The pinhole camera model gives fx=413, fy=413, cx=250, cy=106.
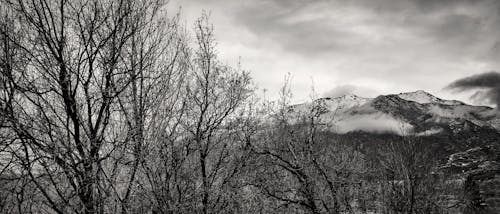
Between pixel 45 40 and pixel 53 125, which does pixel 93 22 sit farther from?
pixel 53 125

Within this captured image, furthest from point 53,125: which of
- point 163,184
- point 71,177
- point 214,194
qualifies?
point 214,194

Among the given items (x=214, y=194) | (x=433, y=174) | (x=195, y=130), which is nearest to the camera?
(x=214, y=194)

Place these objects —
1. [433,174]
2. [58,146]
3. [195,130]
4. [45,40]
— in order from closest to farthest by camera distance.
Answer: [58,146] → [45,40] → [195,130] → [433,174]

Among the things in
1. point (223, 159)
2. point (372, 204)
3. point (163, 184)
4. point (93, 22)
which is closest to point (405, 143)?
point (372, 204)

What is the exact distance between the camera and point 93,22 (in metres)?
9.16

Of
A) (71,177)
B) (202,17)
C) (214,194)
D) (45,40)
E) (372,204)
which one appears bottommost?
(372,204)

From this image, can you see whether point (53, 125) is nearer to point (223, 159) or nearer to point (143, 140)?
point (143, 140)

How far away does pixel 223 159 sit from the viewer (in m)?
12.7

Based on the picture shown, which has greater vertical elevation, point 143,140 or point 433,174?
point 143,140

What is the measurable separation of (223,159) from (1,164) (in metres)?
6.53

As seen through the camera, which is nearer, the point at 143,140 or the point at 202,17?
the point at 143,140

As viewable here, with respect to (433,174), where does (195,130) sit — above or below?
above

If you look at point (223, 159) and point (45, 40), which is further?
point (223, 159)

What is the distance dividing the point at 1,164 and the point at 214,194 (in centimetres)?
545
